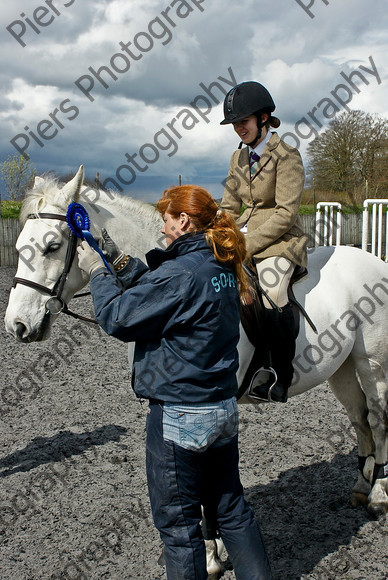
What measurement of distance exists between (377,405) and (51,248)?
248cm

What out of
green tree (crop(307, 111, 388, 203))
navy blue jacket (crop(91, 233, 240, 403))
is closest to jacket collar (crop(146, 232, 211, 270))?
navy blue jacket (crop(91, 233, 240, 403))

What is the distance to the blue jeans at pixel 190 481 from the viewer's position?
214cm

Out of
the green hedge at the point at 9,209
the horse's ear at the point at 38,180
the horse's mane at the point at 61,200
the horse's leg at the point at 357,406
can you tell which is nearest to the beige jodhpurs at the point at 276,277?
the horse's mane at the point at 61,200

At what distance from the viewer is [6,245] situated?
14.4m

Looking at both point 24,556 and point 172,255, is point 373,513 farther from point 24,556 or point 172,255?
point 172,255

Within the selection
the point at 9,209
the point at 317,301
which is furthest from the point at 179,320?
the point at 9,209

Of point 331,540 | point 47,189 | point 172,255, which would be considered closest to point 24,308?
point 47,189

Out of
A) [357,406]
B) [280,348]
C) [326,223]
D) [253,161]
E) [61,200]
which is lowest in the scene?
[357,406]

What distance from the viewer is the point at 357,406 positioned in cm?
390

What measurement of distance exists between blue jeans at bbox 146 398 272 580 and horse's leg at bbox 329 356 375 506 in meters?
1.75

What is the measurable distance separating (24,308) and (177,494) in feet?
4.03

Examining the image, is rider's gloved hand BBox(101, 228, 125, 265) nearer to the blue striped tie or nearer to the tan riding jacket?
→ the tan riding jacket

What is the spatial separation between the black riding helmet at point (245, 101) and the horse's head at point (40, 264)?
988 millimetres

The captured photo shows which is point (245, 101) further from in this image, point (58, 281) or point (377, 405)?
point (377, 405)
